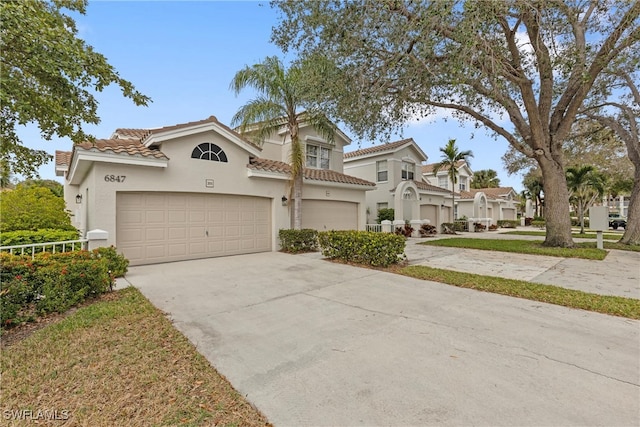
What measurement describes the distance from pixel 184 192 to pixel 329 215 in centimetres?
726

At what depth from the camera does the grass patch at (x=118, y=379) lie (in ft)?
8.29

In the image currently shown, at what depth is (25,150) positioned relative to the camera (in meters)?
5.75

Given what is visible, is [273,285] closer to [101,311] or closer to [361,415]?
[101,311]

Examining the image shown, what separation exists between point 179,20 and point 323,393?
10603mm

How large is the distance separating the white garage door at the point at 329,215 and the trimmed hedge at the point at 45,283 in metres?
9.09

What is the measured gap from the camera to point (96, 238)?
7754 mm

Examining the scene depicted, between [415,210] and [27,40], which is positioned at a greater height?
[27,40]

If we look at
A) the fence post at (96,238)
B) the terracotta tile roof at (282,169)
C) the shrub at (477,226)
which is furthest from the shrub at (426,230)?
the fence post at (96,238)

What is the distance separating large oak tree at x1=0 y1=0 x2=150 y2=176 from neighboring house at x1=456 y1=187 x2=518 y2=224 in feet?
94.9

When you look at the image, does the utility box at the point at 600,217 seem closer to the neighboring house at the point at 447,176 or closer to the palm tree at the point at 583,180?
the palm tree at the point at 583,180

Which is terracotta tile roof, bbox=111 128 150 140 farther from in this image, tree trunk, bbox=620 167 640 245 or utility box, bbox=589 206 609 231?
tree trunk, bbox=620 167 640 245

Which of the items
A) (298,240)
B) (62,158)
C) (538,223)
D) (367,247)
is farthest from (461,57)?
(538,223)

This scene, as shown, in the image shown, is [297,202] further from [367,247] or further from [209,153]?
[367,247]

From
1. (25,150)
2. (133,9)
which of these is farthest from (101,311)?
(133,9)
